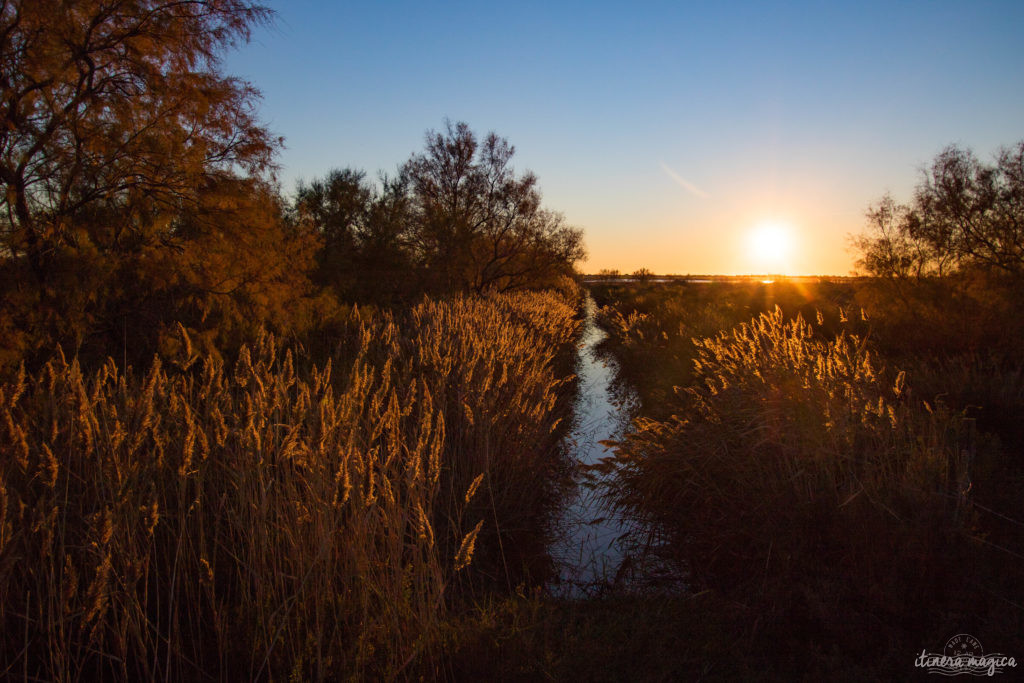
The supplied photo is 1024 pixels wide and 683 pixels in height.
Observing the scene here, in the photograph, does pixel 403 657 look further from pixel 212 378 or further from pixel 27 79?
pixel 27 79

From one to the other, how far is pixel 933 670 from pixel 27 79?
39.5 feet

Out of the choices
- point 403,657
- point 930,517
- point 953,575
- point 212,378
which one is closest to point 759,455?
point 930,517

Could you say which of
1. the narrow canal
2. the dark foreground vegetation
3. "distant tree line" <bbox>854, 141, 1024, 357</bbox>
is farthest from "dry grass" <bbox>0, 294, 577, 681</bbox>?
"distant tree line" <bbox>854, 141, 1024, 357</bbox>

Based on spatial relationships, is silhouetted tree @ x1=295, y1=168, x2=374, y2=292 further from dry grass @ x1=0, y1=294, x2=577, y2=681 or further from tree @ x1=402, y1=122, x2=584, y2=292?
dry grass @ x1=0, y1=294, x2=577, y2=681

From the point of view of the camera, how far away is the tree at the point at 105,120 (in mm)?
8055

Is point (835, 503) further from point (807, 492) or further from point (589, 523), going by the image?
point (589, 523)

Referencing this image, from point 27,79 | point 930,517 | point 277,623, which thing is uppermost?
point 27,79

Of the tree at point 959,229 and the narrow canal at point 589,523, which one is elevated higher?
the tree at point 959,229

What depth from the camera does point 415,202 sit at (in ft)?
80.8

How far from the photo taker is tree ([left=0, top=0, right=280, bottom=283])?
805 centimetres

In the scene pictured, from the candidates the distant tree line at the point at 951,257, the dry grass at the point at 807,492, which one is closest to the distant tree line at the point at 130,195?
the dry grass at the point at 807,492

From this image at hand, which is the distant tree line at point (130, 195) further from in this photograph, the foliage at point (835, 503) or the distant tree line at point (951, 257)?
the distant tree line at point (951, 257)

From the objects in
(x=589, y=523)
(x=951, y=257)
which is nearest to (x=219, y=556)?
(x=589, y=523)

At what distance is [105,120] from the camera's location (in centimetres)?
891
